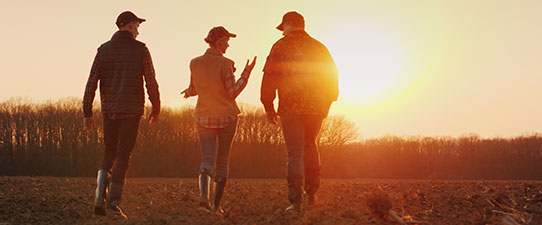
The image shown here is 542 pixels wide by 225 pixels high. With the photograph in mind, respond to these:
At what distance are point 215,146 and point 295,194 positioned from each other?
4.03 ft

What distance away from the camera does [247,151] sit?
44594mm

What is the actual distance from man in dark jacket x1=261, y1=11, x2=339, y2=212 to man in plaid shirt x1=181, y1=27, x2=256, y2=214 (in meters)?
0.46

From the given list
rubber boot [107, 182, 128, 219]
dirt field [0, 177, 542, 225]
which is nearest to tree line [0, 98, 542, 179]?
dirt field [0, 177, 542, 225]

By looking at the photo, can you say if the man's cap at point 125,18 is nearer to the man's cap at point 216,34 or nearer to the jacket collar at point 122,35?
the jacket collar at point 122,35

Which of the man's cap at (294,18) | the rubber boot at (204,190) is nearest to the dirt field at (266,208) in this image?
the rubber boot at (204,190)

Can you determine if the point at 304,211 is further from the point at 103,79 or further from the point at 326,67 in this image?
the point at 103,79

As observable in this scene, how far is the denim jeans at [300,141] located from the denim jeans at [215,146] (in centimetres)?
72

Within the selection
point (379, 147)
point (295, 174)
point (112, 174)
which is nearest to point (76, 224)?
point (112, 174)

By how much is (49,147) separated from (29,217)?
121 feet

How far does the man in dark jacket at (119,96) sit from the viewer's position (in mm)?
6938

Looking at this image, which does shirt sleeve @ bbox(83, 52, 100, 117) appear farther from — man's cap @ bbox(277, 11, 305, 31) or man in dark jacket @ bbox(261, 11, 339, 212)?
man's cap @ bbox(277, 11, 305, 31)

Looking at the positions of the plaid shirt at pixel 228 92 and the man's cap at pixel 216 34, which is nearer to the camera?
the plaid shirt at pixel 228 92

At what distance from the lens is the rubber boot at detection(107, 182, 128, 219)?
22.5 feet

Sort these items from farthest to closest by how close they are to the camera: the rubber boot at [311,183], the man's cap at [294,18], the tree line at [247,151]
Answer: the tree line at [247,151] → the rubber boot at [311,183] → the man's cap at [294,18]
